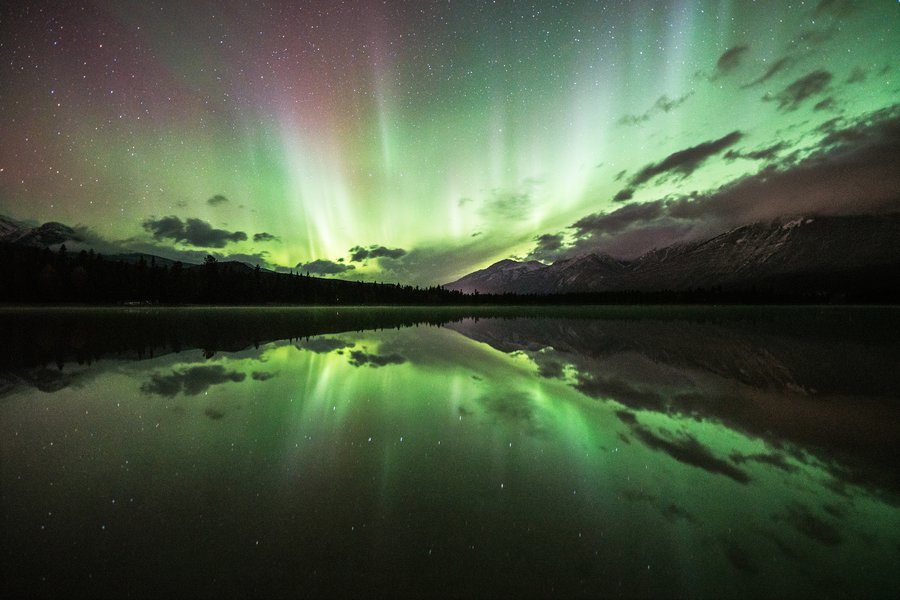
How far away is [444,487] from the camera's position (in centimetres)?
690

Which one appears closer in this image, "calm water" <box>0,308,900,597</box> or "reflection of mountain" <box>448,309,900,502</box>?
"calm water" <box>0,308,900,597</box>

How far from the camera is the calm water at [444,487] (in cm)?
465

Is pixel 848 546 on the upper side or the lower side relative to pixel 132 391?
lower

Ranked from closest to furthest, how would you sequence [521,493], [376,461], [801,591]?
1. [801,591]
2. [521,493]
3. [376,461]

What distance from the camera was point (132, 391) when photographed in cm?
1305

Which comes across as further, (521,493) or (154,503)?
(521,493)

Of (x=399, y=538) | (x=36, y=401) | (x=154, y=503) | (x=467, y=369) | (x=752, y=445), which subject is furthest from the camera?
(x=467, y=369)

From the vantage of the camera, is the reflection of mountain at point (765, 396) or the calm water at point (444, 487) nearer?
the calm water at point (444, 487)

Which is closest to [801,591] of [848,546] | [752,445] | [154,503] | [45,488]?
[848,546]

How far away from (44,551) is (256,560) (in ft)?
9.02

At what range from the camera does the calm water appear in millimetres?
4648

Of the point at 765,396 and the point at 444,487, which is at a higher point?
the point at 444,487

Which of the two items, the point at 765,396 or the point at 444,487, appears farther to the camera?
the point at 765,396

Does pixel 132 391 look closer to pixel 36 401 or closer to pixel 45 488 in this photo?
pixel 36 401
